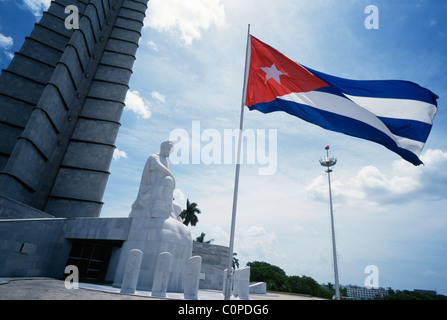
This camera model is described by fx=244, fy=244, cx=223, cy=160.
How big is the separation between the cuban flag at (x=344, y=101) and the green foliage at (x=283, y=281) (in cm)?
3882

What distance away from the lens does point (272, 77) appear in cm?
761

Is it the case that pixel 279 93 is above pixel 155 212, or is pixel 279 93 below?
above

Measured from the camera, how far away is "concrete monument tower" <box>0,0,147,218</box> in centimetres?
1761

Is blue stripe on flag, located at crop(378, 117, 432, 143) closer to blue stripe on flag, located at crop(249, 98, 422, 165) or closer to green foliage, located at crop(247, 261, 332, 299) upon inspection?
blue stripe on flag, located at crop(249, 98, 422, 165)

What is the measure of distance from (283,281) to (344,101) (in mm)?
43268

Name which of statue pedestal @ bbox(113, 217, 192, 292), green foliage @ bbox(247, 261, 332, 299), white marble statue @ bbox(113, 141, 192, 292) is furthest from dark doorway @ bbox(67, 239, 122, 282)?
green foliage @ bbox(247, 261, 332, 299)

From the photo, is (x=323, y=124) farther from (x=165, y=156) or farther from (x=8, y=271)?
(x=8, y=271)

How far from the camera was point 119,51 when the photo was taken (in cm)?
2664

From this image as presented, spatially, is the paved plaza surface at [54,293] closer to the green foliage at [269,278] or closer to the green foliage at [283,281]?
the green foliage at [283,281]

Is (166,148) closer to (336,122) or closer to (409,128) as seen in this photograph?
(336,122)

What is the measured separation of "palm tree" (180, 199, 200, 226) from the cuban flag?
34.2 meters
